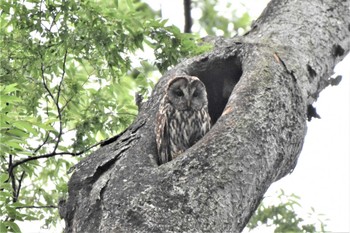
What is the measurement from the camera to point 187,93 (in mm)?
5438

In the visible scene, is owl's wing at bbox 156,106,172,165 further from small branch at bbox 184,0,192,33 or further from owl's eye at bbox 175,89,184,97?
small branch at bbox 184,0,192,33

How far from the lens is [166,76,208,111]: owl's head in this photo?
5.23m

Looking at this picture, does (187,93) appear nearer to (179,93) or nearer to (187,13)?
(179,93)

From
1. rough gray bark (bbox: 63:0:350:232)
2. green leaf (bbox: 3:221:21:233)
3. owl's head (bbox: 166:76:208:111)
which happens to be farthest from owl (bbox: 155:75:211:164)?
green leaf (bbox: 3:221:21:233)

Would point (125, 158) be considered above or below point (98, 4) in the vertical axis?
below

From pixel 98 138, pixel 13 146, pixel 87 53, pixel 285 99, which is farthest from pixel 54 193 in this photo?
pixel 285 99

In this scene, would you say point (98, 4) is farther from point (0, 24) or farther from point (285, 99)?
point (285, 99)

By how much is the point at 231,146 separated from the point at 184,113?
2.35m

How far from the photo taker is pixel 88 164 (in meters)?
3.86

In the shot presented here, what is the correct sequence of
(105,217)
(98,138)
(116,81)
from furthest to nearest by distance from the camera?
(98,138) < (116,81) < (105,217)

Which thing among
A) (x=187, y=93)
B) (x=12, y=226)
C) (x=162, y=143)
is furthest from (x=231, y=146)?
(x=187, y=93)

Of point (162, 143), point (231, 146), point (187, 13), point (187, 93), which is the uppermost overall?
point (187, 13)

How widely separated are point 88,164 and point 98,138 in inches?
121

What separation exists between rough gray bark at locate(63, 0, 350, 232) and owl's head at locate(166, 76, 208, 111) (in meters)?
0.10
